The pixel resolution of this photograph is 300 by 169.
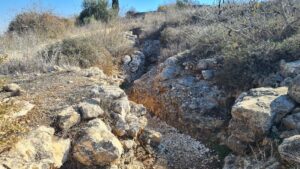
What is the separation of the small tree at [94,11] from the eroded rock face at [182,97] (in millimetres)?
9801

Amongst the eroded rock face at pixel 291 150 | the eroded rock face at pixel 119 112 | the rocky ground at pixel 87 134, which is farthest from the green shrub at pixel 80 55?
the eroded rock face at pixel 291 150

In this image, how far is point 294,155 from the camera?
431 cm

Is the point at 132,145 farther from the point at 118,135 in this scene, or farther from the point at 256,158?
the point at 256,158

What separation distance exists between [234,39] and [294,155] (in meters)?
4.46

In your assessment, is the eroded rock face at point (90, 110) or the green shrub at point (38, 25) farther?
the green shrub at point (38, 25)

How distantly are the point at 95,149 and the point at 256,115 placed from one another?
2.11m

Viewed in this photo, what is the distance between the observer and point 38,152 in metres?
4.76

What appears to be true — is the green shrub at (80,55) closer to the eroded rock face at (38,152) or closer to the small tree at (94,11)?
the eroded rock face at (38,152)

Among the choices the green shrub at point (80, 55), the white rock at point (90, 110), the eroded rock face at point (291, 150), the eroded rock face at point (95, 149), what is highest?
the green shrub at point (80, 55)

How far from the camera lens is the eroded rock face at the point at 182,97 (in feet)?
22.7

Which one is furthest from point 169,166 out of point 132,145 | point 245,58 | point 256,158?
point 245,58

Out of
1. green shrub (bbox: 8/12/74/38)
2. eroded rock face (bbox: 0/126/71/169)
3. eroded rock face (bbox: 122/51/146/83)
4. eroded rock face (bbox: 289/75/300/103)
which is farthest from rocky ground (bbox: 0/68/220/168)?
green shrub (bbox: 8/12/74/38)

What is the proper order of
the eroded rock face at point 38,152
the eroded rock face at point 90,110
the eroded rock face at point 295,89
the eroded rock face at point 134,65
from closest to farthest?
the eroded rock face at point 38,152 → the eroded rock face at point 295,89 → the eroded rock face at point 90,110 → the eroded rock face at point 134,65

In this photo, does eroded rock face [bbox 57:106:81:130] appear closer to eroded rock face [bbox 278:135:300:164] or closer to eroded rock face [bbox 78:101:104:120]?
eroded rock face [bbox 78:101:104:120]
